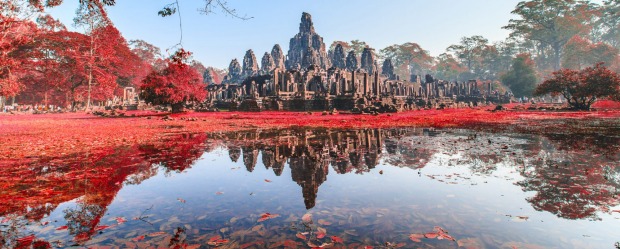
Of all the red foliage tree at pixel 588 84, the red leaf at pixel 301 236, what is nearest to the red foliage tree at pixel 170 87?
the red leaf at pixel 301 236

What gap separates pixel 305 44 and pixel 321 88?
32.0 m

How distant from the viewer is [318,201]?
3873 mm

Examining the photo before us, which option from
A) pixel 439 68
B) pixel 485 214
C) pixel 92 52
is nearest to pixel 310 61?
pixel 92 52

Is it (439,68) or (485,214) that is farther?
(439,68)

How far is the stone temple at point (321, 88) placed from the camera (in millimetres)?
34469

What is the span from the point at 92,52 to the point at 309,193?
46536 mm

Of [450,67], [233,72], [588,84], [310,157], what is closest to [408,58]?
[450,67]

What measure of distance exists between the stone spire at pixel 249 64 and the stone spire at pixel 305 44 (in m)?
9.44

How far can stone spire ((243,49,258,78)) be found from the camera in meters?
70.8

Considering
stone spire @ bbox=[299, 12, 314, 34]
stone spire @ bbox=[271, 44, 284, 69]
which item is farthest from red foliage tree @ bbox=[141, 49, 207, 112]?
stone spire @ bbox=[299, 12, 314, 34]

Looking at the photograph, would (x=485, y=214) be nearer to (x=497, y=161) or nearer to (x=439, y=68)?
(x=497, y=161)

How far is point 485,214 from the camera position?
3.31 meters

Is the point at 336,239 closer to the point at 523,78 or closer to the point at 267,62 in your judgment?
the point at 267,62

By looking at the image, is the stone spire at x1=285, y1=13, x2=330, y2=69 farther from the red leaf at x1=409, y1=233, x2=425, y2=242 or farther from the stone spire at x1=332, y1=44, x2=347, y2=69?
the red leaf at x1=409, y1=233, x2=425, y2=242
